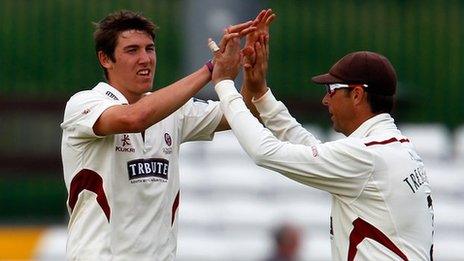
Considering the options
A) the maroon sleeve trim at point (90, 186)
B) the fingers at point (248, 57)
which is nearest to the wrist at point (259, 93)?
the fingers at point (248, 57)

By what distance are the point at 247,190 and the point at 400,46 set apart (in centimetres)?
228

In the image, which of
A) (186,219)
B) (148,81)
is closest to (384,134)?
(148,81)

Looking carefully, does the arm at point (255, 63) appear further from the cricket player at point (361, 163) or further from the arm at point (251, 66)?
the cricket player at point (361, 163)

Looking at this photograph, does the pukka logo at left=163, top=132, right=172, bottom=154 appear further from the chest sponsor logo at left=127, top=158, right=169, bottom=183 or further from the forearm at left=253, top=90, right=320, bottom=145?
the forearm at left=253, top=90, right=320, bottom=145

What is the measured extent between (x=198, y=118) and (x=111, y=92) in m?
0.53

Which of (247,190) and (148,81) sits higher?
(148,81)

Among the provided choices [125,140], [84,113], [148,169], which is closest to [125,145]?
[125,140]

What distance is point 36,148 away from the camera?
45.6ft

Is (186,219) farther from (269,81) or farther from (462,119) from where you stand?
(462,119)

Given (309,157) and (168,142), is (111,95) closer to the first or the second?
(168,142)

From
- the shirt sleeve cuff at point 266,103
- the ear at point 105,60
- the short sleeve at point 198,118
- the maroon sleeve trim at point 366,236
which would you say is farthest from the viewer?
the short sleeve at point 198,118

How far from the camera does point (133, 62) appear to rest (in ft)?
23.2

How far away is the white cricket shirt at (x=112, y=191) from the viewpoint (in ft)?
23.0

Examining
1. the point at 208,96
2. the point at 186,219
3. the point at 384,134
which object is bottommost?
the point at 186,219
